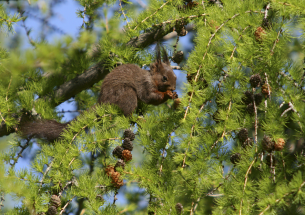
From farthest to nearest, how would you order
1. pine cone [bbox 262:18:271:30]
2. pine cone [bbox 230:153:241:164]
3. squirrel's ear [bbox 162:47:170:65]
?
squirrel's ear [bbox 162:47:170:65]
pine cone [bbox 262:18:271:30]
pine cone [bbox 230:153:241:164]

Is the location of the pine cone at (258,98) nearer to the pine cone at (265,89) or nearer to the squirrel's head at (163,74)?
the pine cone at (265,89)

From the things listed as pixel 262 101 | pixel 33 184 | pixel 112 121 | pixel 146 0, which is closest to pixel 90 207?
pixel 33 184

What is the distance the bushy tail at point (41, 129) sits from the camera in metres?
2.21

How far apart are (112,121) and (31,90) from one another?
68cm

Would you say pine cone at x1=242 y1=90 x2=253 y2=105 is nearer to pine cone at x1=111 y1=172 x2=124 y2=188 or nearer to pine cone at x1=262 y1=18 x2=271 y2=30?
pine cone at x1=262 y1=18 x2=271 y2=30

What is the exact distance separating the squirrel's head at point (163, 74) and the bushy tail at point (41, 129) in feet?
3.08

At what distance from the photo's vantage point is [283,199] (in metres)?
1.16

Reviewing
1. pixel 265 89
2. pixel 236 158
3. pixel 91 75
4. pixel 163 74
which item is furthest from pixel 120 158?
pixel 163 74

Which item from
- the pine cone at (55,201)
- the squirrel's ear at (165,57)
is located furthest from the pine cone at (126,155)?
the squirrel's ear at (165,57)

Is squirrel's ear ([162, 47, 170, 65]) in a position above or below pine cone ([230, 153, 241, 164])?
above

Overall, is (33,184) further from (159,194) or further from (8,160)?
(159,194)

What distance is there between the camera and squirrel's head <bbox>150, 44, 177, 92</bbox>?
2.68 m

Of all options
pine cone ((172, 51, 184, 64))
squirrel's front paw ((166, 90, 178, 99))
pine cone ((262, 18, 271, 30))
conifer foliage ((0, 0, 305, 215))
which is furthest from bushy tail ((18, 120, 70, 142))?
pine cone ((262, 18, 271, 30))

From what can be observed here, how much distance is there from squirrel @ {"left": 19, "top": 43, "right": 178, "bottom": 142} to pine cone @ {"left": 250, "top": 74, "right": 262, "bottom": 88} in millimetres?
934
